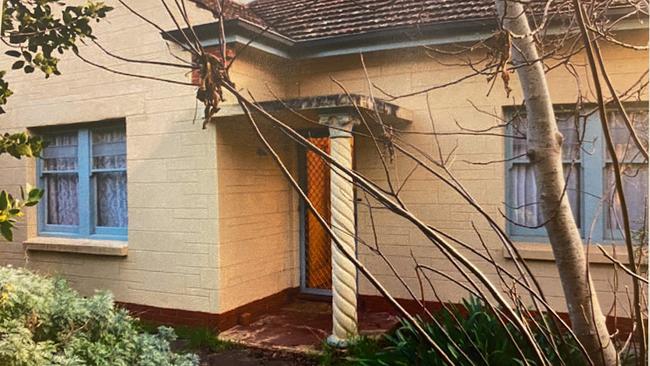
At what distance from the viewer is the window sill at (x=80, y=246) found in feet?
13.6

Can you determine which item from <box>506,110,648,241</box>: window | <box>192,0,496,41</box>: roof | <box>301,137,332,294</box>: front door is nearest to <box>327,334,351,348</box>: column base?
<box>301,137,332,294</box>: front door

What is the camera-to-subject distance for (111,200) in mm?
4621

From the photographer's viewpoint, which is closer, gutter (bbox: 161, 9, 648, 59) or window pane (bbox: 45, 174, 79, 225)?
gutter (bbox: 161, 9, 648, 59)

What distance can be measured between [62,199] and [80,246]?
1.42ft

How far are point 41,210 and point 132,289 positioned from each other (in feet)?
3.51

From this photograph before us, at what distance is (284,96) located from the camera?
5020 millimetres

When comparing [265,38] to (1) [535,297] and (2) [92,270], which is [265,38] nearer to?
(2) [92,270]

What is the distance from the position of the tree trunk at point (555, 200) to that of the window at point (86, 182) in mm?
3846

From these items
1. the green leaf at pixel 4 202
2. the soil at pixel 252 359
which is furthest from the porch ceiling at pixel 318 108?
the green leaf at pixel 4 202

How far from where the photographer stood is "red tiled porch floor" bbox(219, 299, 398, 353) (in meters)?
4.23

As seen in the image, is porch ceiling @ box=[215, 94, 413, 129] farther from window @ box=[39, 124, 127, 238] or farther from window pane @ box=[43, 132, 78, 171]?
window pane @ box=[43, 132, 78, 171]

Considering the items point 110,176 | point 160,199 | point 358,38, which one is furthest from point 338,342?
point 358,38

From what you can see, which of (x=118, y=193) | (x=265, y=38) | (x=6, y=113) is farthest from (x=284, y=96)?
(x=6, y=113)

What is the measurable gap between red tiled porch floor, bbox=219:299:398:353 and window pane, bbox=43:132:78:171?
2.05 m
